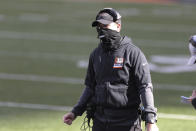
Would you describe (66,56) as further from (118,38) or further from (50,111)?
(118,38)

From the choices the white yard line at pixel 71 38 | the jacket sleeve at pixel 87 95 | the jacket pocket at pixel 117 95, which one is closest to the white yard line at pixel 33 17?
the white yard line at pixel 71 38

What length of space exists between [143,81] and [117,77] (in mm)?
264

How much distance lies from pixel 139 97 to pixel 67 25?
1352 cm

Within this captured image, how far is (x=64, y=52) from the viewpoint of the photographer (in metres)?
14.5

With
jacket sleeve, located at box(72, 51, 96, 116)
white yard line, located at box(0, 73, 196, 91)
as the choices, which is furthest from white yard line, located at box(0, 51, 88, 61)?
jacket sleeve, located at box(72, 51, 96, 116)

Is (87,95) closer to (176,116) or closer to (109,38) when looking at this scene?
(109,38)

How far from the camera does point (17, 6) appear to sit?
951 inches

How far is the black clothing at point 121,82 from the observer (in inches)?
211

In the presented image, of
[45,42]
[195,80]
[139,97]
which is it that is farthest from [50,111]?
[45,42]

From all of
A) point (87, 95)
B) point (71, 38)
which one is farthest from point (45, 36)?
point (87, 95)

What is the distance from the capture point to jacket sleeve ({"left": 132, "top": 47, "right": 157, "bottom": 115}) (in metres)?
5.21

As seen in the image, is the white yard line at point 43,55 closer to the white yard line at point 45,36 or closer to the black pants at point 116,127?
the white yard line at point 45,36

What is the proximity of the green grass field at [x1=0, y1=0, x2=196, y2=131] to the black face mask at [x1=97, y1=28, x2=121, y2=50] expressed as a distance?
11.6 ft

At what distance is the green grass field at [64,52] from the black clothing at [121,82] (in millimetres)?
3342
